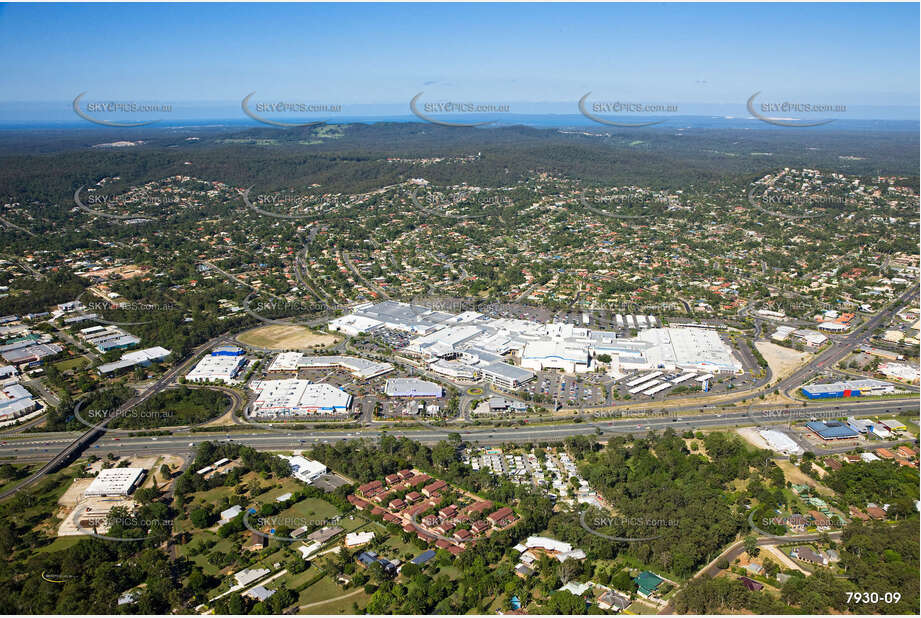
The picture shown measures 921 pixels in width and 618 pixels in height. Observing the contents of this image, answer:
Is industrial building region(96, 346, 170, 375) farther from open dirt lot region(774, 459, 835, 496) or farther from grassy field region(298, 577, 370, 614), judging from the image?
open dirt lot region(774, 459, 835, 496)

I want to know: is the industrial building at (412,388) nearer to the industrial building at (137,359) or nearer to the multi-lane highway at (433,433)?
the multi-lane highway at (433,433)

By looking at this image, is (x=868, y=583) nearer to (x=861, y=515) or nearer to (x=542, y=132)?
(x=861, y=515)

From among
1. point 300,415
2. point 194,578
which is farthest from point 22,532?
point 300,415

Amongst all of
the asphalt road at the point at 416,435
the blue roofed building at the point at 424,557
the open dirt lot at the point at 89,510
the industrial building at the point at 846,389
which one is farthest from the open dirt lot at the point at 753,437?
the open dirt lot at the point at 89,510

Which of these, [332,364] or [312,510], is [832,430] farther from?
[332,364]

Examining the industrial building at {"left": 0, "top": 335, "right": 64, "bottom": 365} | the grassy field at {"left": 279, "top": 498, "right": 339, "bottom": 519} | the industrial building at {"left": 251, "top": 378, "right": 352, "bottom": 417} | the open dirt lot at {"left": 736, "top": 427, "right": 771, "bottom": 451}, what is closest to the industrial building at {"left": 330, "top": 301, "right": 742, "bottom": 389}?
the industrial building at {"left": 251, "top": 378, "right": 352, "bottom": 417}
